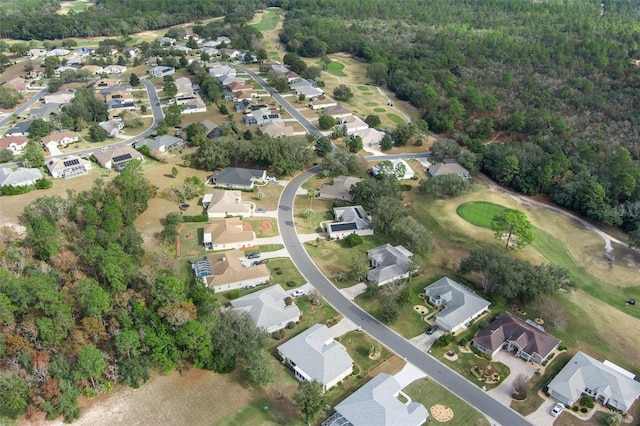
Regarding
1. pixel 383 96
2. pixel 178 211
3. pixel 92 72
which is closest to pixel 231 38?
pixel 92 72

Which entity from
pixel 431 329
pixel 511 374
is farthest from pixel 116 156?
pixel 511 374

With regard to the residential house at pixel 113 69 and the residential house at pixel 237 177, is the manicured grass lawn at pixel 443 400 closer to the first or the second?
the residential house at pixel 237 177

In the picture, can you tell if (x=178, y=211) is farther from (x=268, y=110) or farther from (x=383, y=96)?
(x=383, y=96)

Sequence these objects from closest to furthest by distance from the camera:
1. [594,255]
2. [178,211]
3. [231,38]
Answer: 1. [594,255]
2. [178,211]
3. [231,38]

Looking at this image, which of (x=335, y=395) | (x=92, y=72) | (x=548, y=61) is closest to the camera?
(x=335, y=395)

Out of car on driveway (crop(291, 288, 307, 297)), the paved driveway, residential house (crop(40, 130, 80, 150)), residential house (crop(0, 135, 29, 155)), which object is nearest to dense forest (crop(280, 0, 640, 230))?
the paved driveway

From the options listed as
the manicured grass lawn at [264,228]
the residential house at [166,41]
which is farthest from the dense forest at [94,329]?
the residential house at [166,41]
